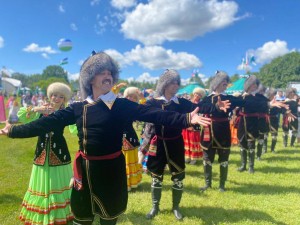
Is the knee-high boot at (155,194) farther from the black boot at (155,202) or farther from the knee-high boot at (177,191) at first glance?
the knee-high boot at (177,191)

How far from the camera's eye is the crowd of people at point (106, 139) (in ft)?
9.31

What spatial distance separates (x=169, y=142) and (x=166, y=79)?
1080 millimetres

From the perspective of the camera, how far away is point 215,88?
229 inches

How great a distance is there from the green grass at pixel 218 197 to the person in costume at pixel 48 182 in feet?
2.46

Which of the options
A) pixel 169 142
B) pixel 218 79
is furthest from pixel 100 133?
pixel 218 79

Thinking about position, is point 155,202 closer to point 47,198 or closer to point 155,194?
point 155,194

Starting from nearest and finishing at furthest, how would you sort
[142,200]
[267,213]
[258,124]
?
[267,213], [142,200], [258,124]

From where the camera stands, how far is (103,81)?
2.93 metres

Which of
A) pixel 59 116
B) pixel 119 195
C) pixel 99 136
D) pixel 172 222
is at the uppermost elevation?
pixel 59 116

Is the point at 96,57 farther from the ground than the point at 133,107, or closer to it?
farther from the ground

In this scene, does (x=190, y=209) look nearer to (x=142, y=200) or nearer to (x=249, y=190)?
(x=142, y=200)

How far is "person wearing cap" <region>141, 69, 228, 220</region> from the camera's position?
4582 mm

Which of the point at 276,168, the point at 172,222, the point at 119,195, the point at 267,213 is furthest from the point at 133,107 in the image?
the point at 276,168

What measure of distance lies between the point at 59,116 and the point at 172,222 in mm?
2842
